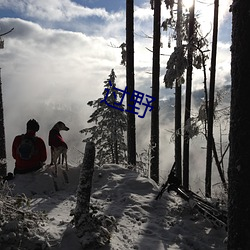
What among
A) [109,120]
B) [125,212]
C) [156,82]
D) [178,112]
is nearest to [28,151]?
[125,212]

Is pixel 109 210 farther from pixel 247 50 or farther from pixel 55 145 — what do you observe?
pixel 247 50

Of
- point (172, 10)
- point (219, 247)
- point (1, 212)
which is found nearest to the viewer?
point (1, 212)

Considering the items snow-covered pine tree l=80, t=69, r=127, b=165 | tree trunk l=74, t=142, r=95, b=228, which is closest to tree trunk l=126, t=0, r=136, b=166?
tree trunk l=74, t=142, r=95, b=228

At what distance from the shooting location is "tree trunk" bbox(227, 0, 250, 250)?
4410 millimetres

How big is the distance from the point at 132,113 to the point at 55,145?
515cm

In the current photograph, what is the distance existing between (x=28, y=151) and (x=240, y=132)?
21.7ft

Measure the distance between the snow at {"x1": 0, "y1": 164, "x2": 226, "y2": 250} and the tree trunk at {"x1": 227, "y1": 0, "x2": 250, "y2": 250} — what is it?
183 centimetres

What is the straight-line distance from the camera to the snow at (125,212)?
5.89m

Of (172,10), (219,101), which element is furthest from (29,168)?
(172,10)

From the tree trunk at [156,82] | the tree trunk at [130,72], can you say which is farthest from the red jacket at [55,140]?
the tree trunk at [156,82]

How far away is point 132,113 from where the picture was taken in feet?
45.7

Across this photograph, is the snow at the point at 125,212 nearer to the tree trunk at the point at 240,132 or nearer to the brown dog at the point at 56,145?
the brown dog at the point at 56,145

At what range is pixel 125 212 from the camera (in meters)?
7.38

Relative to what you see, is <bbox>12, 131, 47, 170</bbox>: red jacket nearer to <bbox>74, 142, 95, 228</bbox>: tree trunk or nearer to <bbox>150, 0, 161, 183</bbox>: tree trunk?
<bbox>74, 142, 95, 228</bbox>: tree trunk
